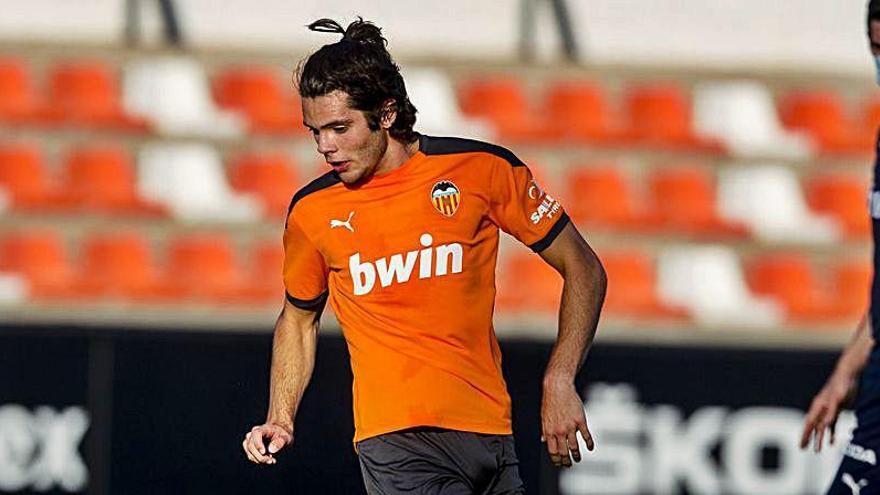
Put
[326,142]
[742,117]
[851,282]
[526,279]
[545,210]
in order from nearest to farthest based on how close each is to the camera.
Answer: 1. [326,142]
2. [545,210]
3. [526,279]
4. [851,282]
5. [742,117]

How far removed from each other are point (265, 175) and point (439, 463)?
5.35 metres

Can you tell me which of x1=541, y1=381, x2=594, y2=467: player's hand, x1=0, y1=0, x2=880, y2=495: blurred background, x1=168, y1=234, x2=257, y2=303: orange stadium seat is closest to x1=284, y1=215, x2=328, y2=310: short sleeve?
x1=541, y1=381, x2=594, y2=467: player's hand

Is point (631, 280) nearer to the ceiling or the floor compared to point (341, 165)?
nearer to the floor

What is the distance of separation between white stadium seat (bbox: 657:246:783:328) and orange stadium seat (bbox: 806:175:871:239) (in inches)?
33.8

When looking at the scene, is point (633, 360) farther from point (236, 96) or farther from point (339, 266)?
point (236, 96)

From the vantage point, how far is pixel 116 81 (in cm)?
1015

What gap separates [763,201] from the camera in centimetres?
988

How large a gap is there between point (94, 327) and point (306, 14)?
371cm

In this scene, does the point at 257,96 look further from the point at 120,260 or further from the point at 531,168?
the point at 531,168

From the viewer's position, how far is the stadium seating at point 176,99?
9898 millimetres

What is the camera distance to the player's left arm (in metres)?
4.34

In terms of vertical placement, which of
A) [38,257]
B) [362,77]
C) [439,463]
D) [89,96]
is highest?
[362,77]

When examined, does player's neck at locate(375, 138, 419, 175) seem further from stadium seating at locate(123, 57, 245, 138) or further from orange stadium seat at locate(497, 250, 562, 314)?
stadium seating at locate(123, 57, 245, 138)

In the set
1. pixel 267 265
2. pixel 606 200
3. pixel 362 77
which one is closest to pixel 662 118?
pixel 606 200
